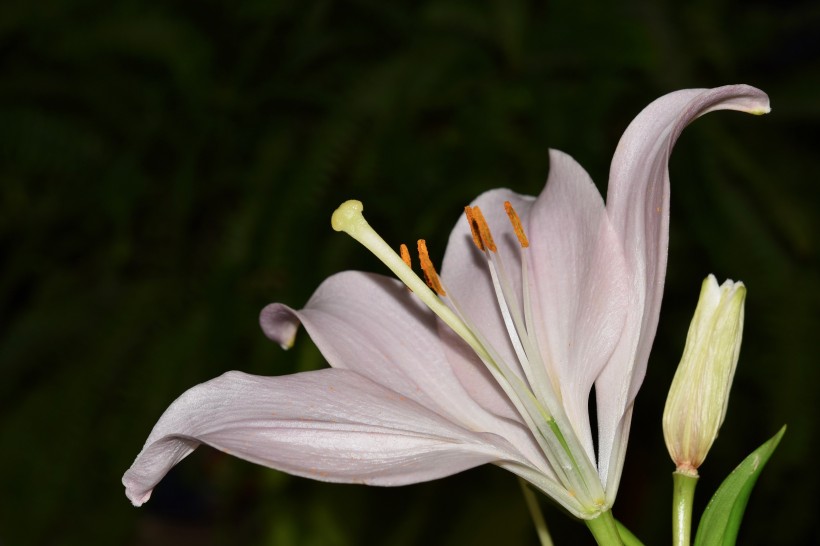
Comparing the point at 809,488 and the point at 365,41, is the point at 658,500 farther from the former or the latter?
the point at 365,41

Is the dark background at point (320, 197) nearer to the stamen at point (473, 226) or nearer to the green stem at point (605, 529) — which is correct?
the stamen at point (473, 226)

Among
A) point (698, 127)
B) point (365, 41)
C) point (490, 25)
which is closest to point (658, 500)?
point (698, 127)

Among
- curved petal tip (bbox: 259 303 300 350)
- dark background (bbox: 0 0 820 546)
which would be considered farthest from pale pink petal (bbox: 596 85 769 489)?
dark background (bbox: 0 0 820 546)

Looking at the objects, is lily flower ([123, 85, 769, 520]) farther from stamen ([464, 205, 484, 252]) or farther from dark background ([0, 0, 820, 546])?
dark background ([0, 0, 820, 546])

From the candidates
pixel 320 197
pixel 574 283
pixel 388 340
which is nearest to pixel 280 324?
pixel 388 340

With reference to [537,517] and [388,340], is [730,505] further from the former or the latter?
[388,340]

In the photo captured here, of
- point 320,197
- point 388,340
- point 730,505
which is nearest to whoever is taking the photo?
point 730,505
